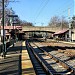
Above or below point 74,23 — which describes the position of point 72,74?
below

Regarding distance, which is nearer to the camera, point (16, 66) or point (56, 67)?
point (16, 66)

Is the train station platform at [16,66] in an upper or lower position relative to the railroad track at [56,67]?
upper

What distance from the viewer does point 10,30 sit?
117812mm

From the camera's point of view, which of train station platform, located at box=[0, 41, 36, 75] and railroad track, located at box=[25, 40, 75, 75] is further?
railroad track, located at box=[25, 40, 75, 75]

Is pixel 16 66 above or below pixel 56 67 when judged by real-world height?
above

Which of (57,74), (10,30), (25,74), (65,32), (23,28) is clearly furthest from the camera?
(23,28)

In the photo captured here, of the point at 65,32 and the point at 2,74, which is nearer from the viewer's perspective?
the point at 2,74

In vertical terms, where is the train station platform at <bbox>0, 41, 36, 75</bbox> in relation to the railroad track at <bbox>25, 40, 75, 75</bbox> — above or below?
above

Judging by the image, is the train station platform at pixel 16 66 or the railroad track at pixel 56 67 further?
the railroad track at pixel 56 67

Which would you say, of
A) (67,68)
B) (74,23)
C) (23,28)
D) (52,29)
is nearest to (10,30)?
(23,28)

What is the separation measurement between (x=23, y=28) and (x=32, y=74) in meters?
124

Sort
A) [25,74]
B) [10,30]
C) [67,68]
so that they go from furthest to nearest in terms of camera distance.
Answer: [10,30] < [67,68] < [25,74]

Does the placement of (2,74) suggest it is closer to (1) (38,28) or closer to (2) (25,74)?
(2) (25,74)

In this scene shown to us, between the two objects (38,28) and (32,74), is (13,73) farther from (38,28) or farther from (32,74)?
(38,28)
